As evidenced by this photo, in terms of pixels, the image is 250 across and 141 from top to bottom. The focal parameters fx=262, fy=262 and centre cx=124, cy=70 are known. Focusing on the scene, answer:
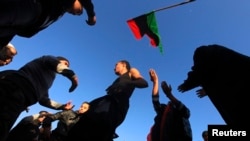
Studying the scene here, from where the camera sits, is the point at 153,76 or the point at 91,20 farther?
the point at 153,76

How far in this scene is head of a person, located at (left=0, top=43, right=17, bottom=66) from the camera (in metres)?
4.85

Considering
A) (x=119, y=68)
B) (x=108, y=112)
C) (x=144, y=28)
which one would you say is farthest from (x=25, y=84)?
(x=144, y=28)

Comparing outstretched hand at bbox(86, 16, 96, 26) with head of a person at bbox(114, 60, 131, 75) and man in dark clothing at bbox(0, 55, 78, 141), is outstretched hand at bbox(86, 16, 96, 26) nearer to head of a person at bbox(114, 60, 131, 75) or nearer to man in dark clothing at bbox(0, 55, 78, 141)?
man in dark clothing at bbox(0, 55, 78, 141)

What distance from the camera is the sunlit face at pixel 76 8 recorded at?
11.8ft

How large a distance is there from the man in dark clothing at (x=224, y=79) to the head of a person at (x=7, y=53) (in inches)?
140

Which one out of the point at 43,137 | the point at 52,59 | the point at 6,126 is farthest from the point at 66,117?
the point at 6,126

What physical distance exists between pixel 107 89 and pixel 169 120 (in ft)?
4.61

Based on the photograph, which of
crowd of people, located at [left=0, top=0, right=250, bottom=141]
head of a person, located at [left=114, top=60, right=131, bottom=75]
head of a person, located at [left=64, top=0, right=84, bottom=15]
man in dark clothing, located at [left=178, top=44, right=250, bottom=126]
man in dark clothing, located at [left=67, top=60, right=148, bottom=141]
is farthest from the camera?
head of a person, located at [left=114, top=60, right=131, bottom=75]

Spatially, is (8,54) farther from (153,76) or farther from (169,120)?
(169,120)

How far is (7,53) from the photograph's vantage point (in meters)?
4.90

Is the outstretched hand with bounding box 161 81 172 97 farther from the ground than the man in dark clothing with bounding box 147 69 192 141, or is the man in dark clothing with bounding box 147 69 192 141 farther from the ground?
the outstretched hand with bounding box 161 81 172 97

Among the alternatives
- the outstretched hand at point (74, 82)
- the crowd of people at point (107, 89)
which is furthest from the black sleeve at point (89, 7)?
the outstretched hand at point (74, 82)

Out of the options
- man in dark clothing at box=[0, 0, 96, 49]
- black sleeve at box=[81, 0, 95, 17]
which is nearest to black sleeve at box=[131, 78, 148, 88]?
black sleeve at box=[81, 0, 95, 17]

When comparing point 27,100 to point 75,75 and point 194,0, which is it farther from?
point 194,0
